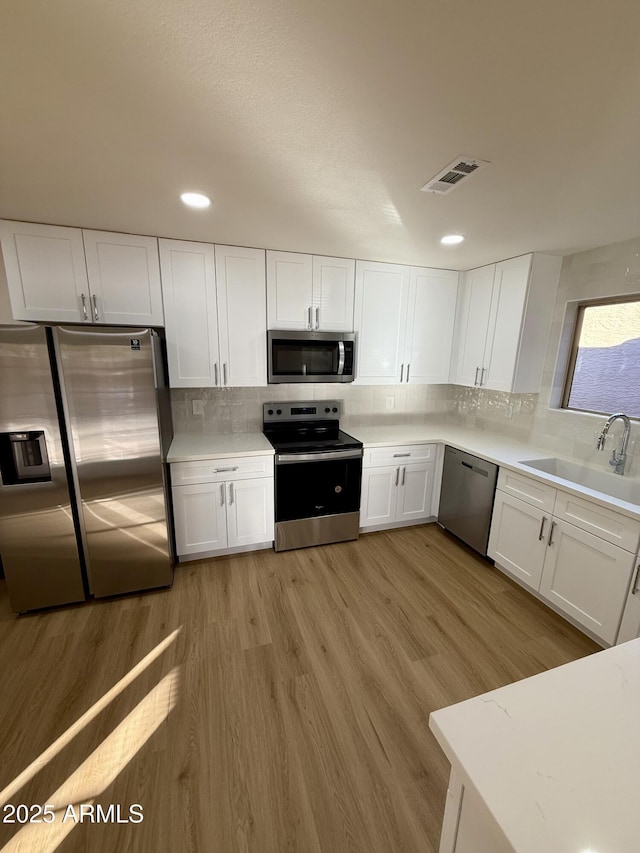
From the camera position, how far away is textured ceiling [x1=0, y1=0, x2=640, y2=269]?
32.2 inches

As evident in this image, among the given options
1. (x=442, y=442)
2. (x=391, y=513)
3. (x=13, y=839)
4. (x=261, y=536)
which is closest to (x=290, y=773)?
(x=13, y=839)

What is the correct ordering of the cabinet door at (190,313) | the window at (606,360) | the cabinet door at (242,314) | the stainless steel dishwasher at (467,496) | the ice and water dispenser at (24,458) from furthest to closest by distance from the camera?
1. the stainless steel dishwasher at (467,496)
2. the cabinet door at (242,314)
3. the cabinet door at (190,313)
4. the window at (606,360)
5. the ice and water dispenser at (24,458)

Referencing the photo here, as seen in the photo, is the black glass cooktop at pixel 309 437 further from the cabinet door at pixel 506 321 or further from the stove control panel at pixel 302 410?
the cabinet door at pixel 506 321

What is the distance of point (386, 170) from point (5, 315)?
8.69 ft

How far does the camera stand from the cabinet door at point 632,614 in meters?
1.76

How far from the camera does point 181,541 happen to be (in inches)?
103

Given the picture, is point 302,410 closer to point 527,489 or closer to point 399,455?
point 399,455

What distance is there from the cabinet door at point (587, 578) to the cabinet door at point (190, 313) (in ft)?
8.61

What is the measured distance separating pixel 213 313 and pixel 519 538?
2.76 meters

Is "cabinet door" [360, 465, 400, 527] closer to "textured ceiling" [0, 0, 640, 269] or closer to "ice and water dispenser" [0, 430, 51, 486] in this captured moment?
"textured ceiling" [0, 0, 640, 269]

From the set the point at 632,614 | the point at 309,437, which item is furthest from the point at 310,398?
the point at 632,614

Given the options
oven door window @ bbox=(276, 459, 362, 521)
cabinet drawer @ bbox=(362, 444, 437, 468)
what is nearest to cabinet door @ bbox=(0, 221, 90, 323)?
oven door window @ bbox=(276, 459, 362, 521)

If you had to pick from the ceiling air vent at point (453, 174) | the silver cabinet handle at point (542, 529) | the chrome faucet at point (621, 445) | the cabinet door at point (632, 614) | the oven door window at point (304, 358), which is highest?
the ceiling air vent at point (453, 174)

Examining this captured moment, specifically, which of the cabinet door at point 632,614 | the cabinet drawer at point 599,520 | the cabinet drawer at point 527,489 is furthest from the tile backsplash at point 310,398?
the cabinet door at point 632,614
